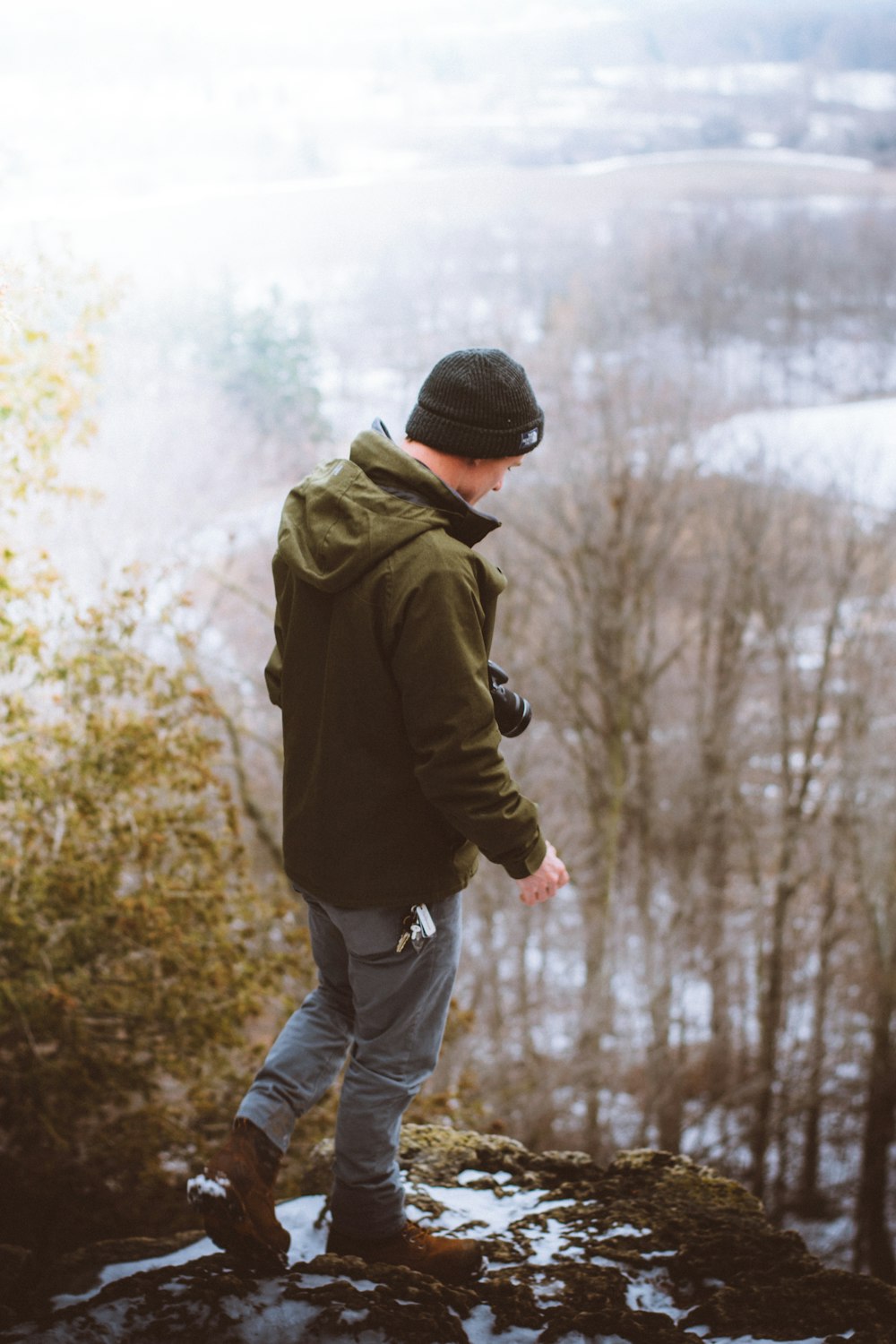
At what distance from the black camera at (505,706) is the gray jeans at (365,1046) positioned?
0.38 meters

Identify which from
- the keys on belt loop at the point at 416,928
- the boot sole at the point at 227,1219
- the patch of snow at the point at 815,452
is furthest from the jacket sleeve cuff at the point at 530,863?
the patch of snow at the point at 815,452

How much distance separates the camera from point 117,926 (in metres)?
4.63

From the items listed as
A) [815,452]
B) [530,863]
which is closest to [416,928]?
[530,863]

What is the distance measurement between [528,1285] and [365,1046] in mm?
657

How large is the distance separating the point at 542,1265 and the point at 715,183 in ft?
87.8

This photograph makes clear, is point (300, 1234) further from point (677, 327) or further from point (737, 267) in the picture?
point (737, 267)

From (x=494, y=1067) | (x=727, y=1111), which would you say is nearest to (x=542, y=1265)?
(x=494, y=1067)

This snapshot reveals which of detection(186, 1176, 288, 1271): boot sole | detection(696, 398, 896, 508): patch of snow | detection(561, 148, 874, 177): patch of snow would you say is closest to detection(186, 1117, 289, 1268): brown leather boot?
detection(186, 1176, 288, 1271): boot sole

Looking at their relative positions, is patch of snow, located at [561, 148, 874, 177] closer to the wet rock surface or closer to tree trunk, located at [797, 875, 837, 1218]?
tree trunk, located at [797, 875, 837, 1218]

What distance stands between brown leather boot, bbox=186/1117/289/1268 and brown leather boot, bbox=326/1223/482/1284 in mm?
141

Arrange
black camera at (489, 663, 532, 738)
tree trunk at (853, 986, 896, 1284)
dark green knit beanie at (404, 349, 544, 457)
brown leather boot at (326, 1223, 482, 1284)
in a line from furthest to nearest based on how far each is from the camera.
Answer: tree trunk at (853, 986, 896, 1284) < brown leather boot at (326, 1223, 482, 1284) < black camera at (489, 663, 532, 738) < dark green knit beanie at (404, 349, 544, 457)

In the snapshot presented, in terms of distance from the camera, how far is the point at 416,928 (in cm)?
219

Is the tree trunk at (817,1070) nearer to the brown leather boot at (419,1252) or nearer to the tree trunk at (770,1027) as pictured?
the tree trunk at (770,1027)

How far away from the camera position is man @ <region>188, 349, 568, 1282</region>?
202 centimetres
